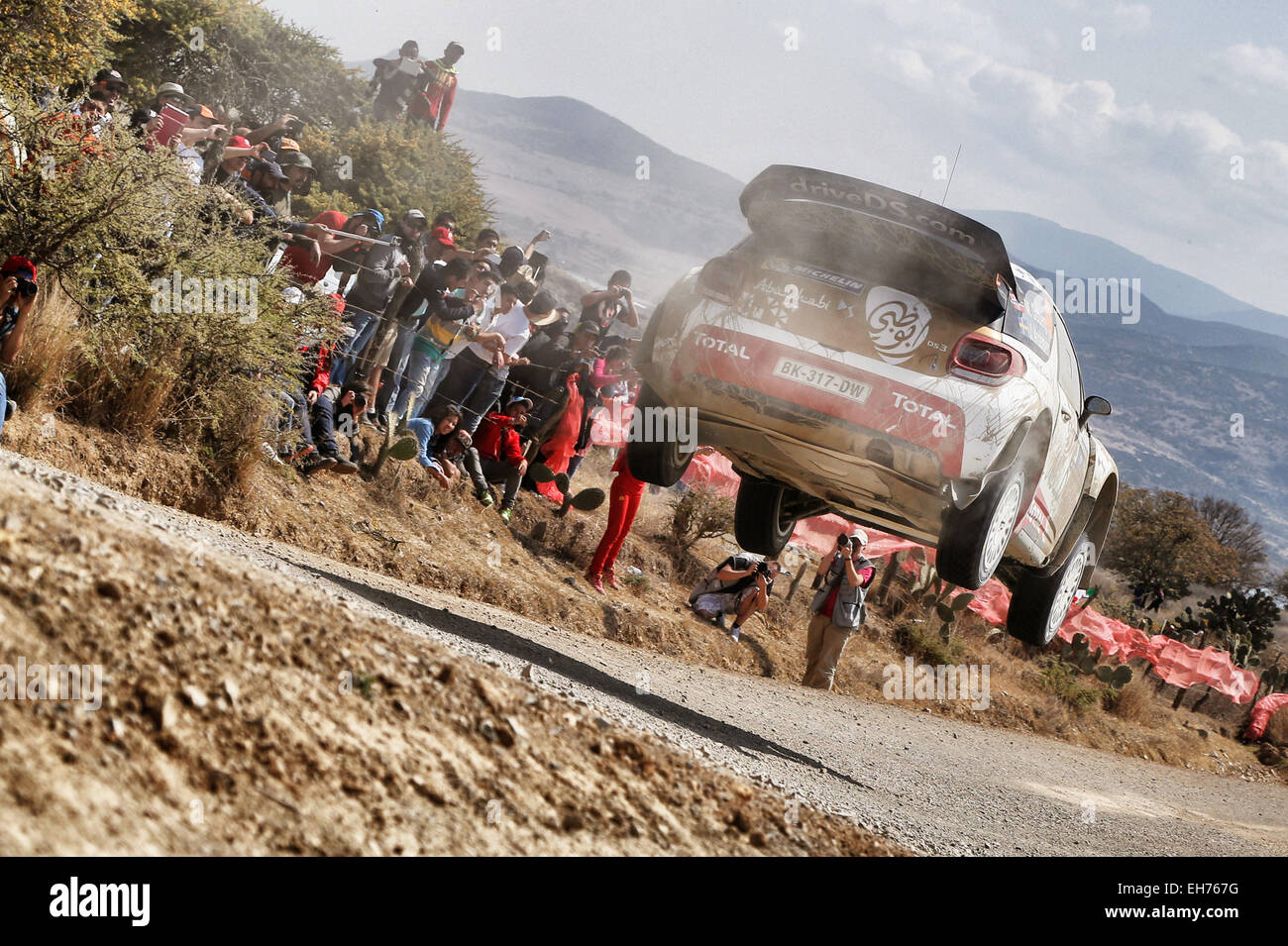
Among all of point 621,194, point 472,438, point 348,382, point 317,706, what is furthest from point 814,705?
point 621,194

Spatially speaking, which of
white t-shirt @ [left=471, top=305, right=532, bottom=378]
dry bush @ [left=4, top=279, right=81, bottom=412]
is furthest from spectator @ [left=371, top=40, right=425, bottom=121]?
dry bush @ [left=4, top=279, right=81, bottom=412]

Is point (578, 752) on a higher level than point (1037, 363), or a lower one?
lower

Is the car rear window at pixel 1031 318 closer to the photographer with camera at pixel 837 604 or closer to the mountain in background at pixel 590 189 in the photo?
the photographer with camera at pixel 837 604

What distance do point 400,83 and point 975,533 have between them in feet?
44.9

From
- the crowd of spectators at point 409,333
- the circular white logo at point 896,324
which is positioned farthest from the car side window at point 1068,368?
the crowd of spectators at point 409,333

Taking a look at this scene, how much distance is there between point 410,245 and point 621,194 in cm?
11034

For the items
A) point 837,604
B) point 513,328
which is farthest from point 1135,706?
point 513,328

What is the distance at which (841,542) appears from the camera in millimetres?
11531

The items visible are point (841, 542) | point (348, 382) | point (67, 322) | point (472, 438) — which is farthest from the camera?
point (472, 438)

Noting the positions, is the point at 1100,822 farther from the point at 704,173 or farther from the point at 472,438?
the point at 704,173

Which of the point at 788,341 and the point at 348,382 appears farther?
the point at 348,382

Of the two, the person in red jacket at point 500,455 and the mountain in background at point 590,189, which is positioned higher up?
the mountain in background at point 590,189

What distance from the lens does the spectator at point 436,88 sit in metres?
17.6

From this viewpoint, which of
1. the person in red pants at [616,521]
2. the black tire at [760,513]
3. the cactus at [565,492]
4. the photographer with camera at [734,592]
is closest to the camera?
the black tire at [760,513]
